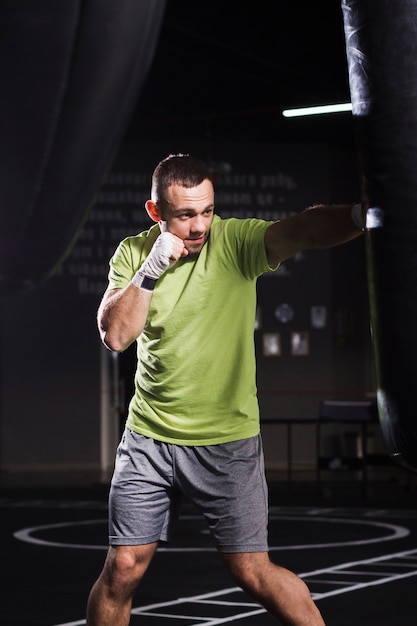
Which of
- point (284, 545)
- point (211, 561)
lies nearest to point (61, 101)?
point (211, 561)

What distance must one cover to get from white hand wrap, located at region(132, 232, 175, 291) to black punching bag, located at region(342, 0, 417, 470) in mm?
718

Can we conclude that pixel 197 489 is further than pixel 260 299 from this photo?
No

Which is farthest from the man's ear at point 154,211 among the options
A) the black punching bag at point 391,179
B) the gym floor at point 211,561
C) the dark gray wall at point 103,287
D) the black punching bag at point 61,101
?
the dark gray wall at point 103,287

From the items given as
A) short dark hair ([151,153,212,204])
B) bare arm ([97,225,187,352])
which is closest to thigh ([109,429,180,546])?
bare arm ([97,225,187,352])

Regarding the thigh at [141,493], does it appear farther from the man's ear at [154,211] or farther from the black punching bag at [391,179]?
the black punching bag at [391,179]

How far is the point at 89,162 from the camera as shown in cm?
357

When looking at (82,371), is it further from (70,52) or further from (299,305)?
(70,52)

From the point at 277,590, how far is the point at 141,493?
0.48 metres

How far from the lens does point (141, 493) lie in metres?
3.55

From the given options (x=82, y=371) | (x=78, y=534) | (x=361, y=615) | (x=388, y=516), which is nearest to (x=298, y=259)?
(x=82, y=371)

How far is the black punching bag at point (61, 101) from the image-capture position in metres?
3.17

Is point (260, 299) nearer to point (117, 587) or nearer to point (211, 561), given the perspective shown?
point (211, 561)

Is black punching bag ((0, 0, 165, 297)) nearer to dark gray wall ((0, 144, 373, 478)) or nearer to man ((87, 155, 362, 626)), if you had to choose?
man ((87, 155, 362, 626))

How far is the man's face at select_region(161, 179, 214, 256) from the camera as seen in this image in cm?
334
